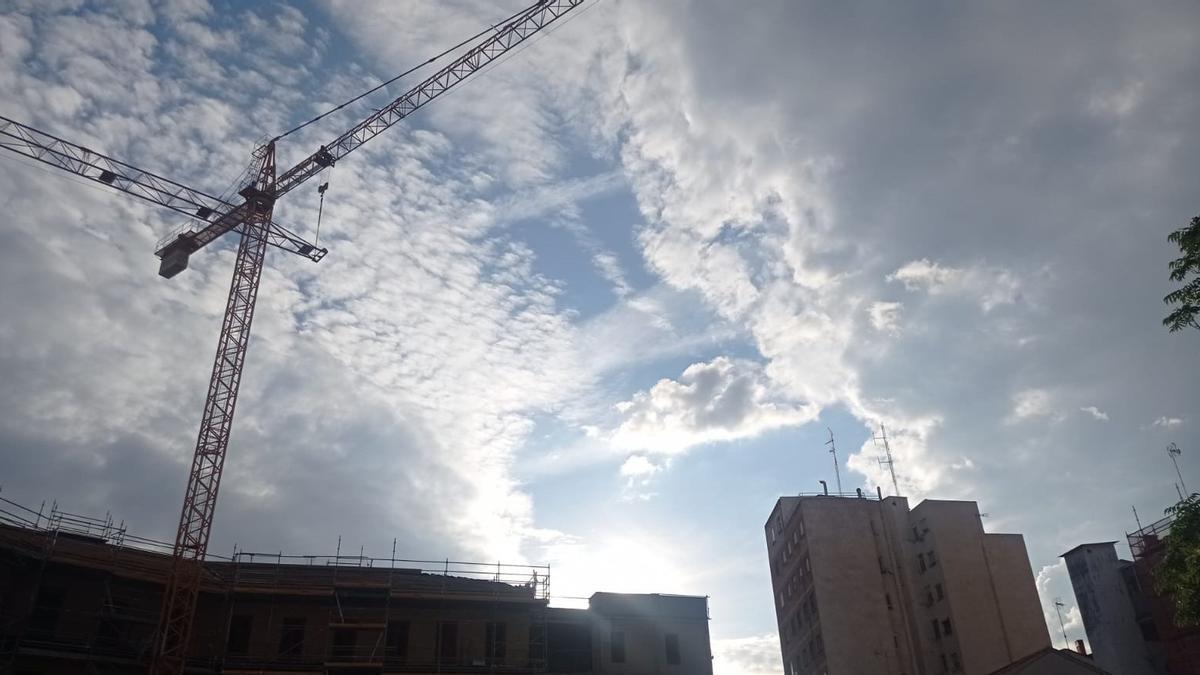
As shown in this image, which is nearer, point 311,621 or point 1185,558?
point 1185,558

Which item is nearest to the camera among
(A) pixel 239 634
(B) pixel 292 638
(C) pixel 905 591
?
(A) pixel 239 634

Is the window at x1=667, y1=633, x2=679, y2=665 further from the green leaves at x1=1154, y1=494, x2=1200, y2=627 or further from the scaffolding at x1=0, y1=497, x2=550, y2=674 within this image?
the green leaves at x1=1154, y1=494, x2=1200, y2=627

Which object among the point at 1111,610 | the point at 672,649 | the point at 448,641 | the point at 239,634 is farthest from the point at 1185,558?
the point at 239,634

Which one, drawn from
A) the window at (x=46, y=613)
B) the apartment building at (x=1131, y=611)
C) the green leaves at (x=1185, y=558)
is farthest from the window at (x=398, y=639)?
the apartment building at (x=1131, y=611)

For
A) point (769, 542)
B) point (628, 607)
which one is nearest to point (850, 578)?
point (769, 542)

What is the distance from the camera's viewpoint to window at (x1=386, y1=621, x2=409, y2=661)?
46.6 m

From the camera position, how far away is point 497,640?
4828 centimetres

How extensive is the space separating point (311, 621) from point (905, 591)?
44478mm

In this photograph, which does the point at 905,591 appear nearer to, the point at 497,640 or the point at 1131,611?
the point at 1131,611

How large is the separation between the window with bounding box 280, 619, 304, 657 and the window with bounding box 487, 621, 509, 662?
10.3m

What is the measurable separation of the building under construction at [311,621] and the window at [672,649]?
2.5 inches

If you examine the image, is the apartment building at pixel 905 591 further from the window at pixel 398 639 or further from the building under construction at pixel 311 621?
the window at pixel 398 639

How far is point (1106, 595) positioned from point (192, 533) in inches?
2413

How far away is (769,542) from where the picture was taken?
78.3 m
